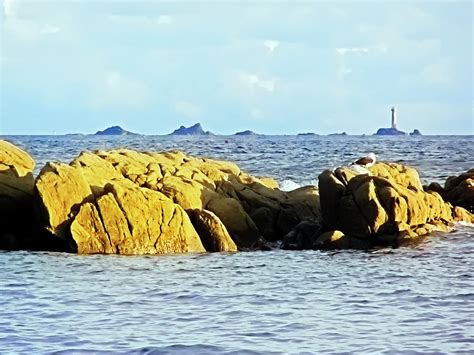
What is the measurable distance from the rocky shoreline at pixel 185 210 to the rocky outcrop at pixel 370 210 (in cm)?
2

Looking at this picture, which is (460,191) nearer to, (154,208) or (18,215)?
(154,208)

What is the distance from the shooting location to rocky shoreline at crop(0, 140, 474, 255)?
19.7 m

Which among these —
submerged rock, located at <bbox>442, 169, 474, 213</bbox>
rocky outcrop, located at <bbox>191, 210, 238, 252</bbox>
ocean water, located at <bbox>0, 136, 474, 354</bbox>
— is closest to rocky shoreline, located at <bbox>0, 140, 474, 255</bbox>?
rocky outcrop, located at <bbox>191, 210, 238, 252</bbox>

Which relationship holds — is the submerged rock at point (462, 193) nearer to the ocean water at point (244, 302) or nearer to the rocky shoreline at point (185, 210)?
the rocky shoreline at point (185, 210)

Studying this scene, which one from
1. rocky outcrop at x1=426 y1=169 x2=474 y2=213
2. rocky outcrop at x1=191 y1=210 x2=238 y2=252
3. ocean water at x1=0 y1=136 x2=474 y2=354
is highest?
rocky outcrop at x1=426 y1=169 x2=474 y2=213

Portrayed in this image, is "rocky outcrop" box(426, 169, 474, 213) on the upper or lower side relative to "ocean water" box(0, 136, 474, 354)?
upper

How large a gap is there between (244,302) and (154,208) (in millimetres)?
6006

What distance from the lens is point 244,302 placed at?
14461 mm

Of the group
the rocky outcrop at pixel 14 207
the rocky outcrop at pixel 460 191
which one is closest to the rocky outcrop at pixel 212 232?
the rocky outcrop at pixel 14 207

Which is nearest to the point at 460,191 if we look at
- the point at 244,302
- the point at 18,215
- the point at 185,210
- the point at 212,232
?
the point at 212,232

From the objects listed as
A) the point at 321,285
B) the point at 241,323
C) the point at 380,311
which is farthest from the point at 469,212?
the point at 241,323

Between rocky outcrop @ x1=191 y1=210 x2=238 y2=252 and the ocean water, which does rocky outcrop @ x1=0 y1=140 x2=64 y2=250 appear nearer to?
the ocean water

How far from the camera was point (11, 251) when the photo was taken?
20109 millimetres

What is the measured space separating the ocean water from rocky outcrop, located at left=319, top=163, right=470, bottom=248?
707 millimetres
